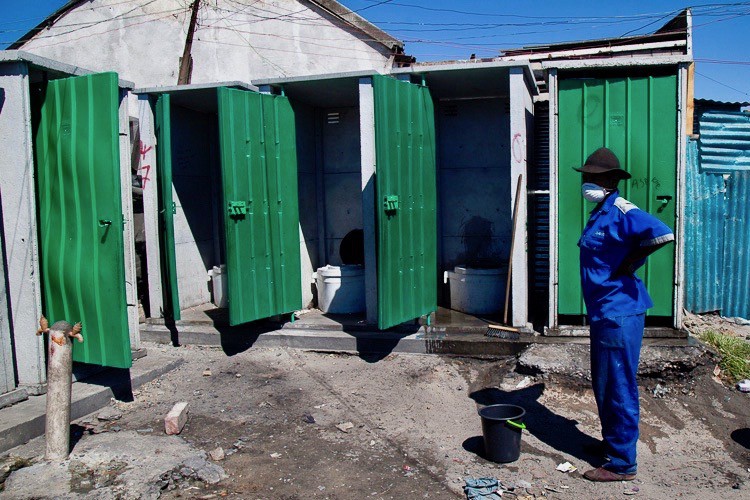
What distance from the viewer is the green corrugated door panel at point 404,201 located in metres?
6.40

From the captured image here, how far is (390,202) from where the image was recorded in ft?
21.2

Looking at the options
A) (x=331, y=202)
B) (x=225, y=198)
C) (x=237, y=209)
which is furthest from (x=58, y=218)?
(x=331, y=202)

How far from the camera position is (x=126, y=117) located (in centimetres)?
654

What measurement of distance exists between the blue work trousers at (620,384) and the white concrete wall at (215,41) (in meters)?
9.95

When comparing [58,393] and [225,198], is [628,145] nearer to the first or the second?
[225,198]

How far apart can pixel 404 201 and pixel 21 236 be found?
355 centimetres

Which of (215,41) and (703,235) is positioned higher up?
(215,41)

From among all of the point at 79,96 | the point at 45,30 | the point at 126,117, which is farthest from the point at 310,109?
the point at 45,30

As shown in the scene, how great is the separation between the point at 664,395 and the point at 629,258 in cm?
215

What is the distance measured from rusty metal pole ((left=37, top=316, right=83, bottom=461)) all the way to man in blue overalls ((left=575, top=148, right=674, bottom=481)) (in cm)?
370

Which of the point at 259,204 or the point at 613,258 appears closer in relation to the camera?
the point at 613,258

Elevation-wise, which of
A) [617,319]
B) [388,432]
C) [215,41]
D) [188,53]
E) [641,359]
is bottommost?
[388,432]

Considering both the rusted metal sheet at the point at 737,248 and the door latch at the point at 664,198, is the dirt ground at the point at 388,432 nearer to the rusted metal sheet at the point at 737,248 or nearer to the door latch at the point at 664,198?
the door latch at the point at 664,198

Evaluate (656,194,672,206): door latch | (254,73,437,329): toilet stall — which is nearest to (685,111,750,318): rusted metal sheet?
(656,194,672,206): door latch
